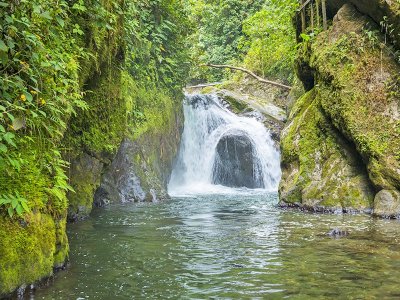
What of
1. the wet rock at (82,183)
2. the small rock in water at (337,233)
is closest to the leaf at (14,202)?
the wet rock at (82,183)

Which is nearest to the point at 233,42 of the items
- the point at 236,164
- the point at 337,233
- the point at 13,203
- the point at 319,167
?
the point at 236,164

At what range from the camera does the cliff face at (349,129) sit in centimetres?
1045

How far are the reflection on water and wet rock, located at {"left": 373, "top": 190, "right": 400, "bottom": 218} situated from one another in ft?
1.59

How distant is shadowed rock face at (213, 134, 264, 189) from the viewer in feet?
64.1

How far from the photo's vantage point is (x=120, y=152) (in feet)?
47.1

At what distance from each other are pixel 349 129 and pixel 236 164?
9037mm

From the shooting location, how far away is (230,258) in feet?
21.1

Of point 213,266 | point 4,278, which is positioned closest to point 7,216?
Result: point 4,278

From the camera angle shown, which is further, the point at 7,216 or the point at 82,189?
the point at 82,189

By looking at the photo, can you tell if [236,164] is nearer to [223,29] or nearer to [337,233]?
[337,233]

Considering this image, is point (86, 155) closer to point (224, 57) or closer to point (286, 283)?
point (286, 283)

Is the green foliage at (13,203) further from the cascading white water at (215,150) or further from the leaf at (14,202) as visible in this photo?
the cascading white water at (215,150)

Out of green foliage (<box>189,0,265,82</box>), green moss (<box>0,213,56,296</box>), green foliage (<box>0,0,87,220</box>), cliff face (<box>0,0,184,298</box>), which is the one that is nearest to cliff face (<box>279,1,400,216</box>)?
cliff face (<box>0,0,184,298</box>)

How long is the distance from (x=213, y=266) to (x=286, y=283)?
45.0 inches
